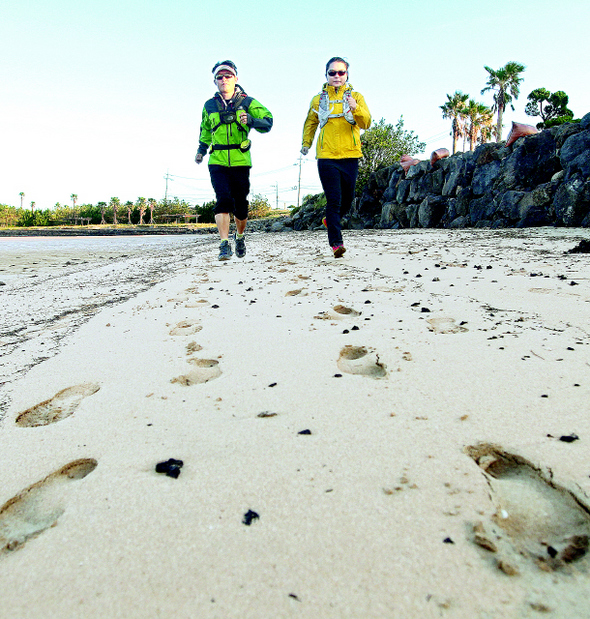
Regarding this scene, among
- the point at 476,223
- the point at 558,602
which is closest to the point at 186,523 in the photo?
the point at 558,602

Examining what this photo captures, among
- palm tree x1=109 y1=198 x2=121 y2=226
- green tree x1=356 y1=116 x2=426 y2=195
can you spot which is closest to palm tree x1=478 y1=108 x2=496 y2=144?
green tree x1=356 y1=116 x2=426 y2=195

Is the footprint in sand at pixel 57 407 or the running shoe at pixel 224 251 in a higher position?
the running shoe at pixel 224 251

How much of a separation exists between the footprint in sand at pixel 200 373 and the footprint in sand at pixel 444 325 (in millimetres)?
881

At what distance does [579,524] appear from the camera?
670 millimetres

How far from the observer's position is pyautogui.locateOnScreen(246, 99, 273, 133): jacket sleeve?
4109 mm

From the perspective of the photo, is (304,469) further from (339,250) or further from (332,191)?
(332,191)

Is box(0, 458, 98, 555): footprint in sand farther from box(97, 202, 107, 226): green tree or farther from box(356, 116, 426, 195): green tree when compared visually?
box(97, 202, 107, 226): green tree

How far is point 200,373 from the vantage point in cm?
137

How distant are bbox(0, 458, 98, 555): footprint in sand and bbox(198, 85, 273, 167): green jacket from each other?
3828mm

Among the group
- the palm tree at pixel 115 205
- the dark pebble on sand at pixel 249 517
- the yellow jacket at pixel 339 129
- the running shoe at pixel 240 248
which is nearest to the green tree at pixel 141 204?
the palm tree at pixel 115 205

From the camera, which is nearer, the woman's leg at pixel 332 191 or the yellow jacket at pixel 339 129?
the yellow jacket at pixel 339 129

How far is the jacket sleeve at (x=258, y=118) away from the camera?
4109 mm

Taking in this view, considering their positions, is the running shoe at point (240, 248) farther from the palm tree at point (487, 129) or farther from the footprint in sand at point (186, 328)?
the palm tree at point (487, 129)

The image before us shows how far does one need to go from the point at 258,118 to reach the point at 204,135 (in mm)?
609
